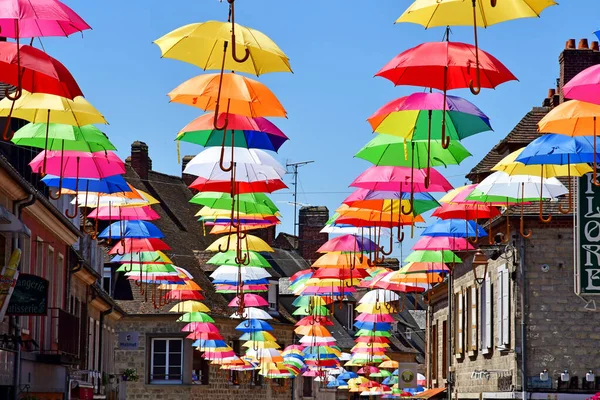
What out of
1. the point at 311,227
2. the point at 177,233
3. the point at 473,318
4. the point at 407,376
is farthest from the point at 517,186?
the point at 311,227

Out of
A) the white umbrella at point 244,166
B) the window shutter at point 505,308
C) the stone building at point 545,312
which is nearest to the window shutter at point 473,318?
the stone building at point 545,312

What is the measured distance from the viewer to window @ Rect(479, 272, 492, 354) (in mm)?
31188

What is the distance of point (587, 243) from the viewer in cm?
1803

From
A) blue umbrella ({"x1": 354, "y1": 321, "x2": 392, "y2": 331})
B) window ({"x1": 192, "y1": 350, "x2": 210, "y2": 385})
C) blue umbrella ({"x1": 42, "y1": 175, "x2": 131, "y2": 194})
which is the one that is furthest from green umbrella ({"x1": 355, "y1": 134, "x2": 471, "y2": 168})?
window ({"x1": 192, "y1": 350, "x2": 210, "y2": 385})

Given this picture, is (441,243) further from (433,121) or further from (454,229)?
(433,121)

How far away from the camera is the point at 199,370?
157 ft

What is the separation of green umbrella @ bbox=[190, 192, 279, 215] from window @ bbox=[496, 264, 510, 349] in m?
8.56

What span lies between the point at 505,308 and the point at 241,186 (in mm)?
10942

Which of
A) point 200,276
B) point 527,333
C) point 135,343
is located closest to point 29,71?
point 527,333

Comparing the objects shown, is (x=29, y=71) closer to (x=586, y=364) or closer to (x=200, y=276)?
(x=586, y=364)

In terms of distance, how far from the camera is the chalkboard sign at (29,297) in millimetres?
21109

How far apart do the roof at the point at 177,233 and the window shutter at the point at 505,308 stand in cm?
1987

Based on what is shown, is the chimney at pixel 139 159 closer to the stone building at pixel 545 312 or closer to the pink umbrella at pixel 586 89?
the stone building at pixel 545 312

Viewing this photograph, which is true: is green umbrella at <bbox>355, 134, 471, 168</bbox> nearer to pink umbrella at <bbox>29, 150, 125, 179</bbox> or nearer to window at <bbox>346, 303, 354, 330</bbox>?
pink umbrella at <bbox>29, 150, 125, 179</bbox>
